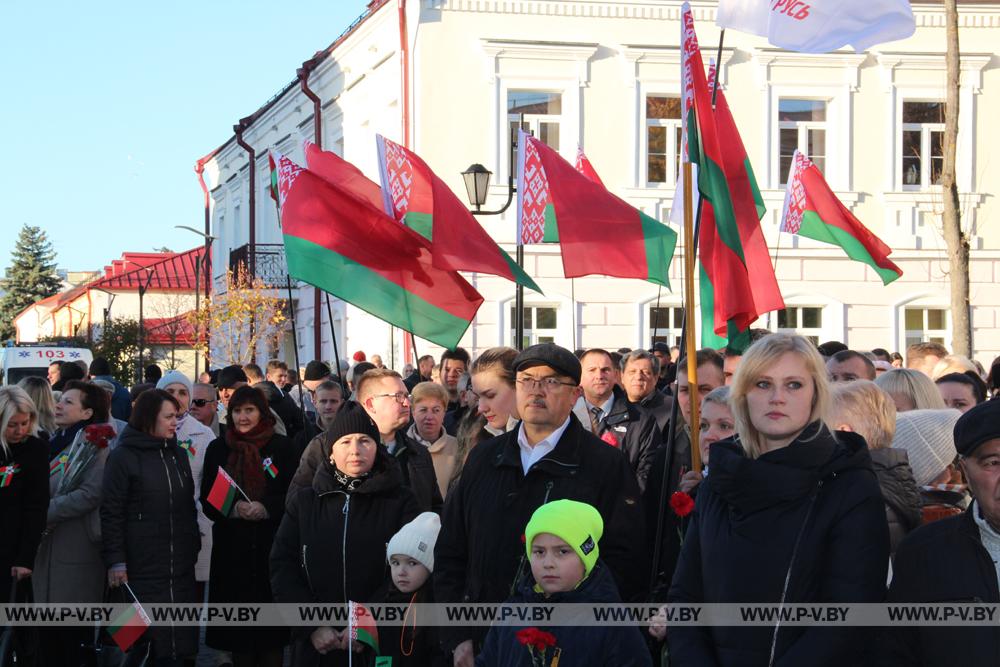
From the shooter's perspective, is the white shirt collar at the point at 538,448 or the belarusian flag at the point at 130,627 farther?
the belarusian flag at the point at 130,627

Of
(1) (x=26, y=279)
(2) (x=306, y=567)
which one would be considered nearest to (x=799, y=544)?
(2) (x=306, y=567)

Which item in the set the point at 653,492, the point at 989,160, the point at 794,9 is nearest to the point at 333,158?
the point at 794,9

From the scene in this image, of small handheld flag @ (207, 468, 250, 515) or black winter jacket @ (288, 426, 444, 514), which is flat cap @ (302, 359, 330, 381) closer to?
small handheld flag @ (207, 468, 250, 515)

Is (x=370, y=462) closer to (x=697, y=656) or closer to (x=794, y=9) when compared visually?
(x=697, y=656)

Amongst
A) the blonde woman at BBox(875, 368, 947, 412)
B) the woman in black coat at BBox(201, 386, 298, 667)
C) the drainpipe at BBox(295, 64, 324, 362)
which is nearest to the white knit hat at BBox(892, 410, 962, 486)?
the blonde woman at BBox(875, 368, 947, 412)

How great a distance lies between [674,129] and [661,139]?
306mm

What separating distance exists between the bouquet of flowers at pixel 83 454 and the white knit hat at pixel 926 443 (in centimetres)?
531

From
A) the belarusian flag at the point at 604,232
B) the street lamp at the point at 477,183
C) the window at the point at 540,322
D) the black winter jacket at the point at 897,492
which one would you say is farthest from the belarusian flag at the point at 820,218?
the window at the point at 540,322

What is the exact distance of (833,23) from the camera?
7.85 metres

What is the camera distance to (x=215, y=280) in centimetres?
3866

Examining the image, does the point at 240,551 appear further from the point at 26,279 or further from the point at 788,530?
the point at 26,279

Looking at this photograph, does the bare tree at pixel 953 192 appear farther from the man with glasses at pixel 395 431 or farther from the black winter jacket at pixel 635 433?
the man with glasses at pixel 395 431

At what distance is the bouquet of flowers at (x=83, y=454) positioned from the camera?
8383mm

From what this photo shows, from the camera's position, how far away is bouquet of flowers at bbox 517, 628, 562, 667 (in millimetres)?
4344
